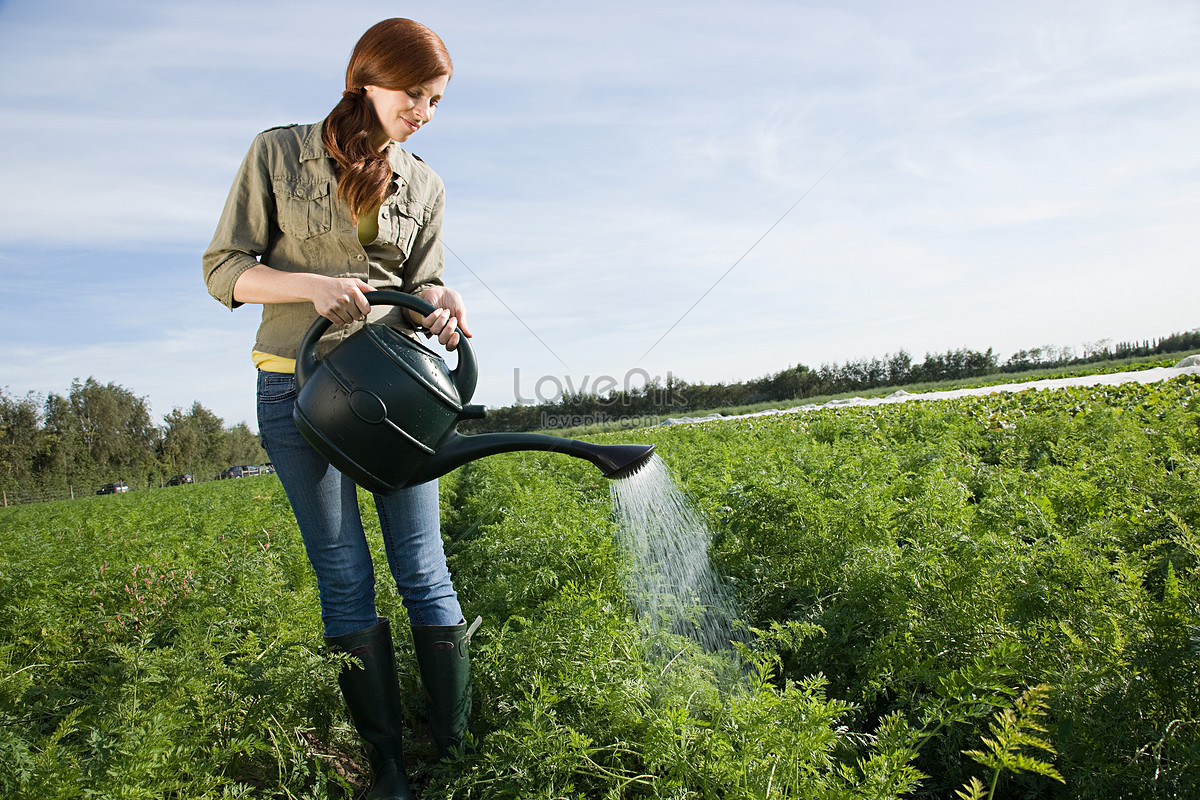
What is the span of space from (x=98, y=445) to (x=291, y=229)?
60.1 metres

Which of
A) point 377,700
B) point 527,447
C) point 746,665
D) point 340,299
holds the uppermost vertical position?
point 340,299

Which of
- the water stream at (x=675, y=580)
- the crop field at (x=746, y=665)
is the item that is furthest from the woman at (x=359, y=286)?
the water stream at (x=675, y=580)

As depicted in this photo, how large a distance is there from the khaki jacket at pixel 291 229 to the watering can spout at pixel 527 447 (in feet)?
1.27

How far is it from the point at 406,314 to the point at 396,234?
0.75 ft

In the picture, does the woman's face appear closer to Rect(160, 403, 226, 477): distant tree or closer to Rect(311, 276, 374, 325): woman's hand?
Rect(311, 276, 374, 325): woman's hand

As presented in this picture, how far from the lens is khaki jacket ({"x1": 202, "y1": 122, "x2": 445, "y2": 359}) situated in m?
1.78

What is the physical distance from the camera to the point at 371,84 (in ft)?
5.65

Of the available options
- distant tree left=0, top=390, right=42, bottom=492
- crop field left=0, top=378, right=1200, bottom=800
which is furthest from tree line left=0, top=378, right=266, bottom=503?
crop field left=0, top=378, right=1200, bottom=800

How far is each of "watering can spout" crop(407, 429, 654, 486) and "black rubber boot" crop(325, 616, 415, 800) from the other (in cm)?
54

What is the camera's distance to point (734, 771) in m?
1.60

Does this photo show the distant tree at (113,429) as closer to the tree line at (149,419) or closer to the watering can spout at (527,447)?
the tree line at (149,419)

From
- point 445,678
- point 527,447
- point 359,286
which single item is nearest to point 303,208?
point 359,286

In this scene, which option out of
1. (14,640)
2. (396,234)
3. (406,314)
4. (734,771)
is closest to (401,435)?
(406,314)

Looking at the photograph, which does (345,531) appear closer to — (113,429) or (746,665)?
(746,665)
